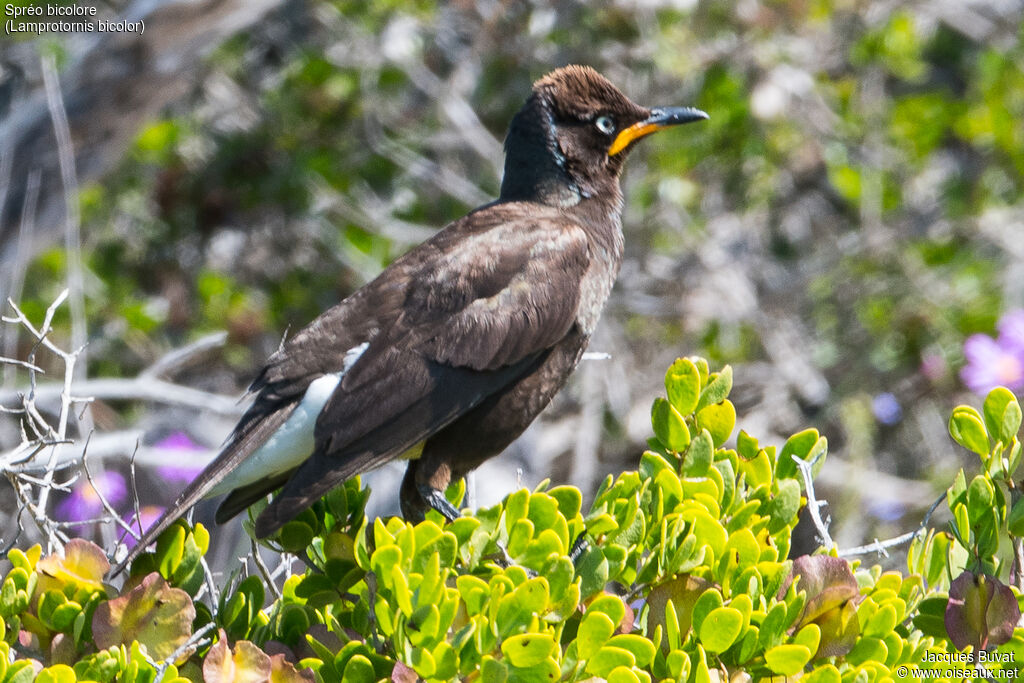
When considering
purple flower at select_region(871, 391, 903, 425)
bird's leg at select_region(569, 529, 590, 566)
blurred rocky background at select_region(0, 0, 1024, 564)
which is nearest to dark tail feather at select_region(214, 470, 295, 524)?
bird's leg at select_region(569, 529, 590, 566)

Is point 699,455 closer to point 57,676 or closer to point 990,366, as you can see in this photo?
point 57,676

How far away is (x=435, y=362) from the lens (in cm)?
352

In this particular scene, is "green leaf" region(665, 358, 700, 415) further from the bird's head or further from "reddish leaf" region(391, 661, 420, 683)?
the bird's head

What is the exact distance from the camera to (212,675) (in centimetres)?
215

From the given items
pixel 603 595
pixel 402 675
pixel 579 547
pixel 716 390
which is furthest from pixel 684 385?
pixel 402 675

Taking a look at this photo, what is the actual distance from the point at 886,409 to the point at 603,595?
4425 millimetres

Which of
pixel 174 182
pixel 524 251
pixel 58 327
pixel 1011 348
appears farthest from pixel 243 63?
pixel 1011 348

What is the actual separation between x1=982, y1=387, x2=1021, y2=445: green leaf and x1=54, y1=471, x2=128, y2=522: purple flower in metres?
3.16

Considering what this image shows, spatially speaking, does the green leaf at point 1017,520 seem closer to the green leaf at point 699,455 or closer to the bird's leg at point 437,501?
the green leaf at point 699,455

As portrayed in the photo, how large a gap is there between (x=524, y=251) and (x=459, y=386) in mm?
483

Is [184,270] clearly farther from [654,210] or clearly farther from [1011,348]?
[1011,348]

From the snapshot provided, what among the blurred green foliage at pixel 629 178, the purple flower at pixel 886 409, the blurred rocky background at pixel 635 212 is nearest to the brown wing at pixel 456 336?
the blurred rocky background at pixel 635 212

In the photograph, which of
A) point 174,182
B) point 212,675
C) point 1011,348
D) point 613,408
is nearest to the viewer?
point 212,675

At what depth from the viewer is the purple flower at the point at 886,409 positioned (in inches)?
248
